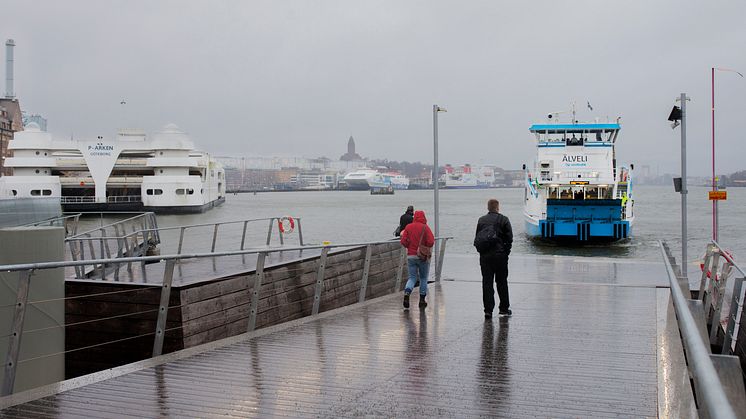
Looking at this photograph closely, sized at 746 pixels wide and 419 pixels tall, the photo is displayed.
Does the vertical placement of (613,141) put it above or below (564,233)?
above

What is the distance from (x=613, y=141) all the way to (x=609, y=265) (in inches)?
1028

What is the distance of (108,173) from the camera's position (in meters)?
74.5

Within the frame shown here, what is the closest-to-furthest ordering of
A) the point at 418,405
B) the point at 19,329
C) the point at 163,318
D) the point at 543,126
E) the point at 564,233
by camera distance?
the point at 418,405
the point at 19,329
the point at 163,318
the point at 564,233
the point at 543,126

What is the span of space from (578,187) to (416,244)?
31109 millimetres

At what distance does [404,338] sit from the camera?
878 cm

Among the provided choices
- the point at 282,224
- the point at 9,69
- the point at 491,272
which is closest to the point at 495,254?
the point at 491,272

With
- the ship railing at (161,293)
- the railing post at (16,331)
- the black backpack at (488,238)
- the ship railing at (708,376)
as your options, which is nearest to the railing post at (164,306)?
the ship railing at (161,293)

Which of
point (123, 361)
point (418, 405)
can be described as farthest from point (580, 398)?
point (123, 361)

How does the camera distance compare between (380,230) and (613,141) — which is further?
(380,230)

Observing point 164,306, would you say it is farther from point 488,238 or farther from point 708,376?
point 708,376

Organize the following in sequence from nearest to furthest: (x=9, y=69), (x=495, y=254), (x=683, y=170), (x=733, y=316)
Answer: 1. (x=733, y=316)
2. (x=495, y=254)
3. (x=683, y=170)
4. (x=9, y=69)

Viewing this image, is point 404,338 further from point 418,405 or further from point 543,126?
point 543,126

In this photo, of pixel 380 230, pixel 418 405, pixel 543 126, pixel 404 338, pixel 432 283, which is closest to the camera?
pixel 418 405

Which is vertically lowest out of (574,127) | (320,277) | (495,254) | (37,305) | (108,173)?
(37,305)
